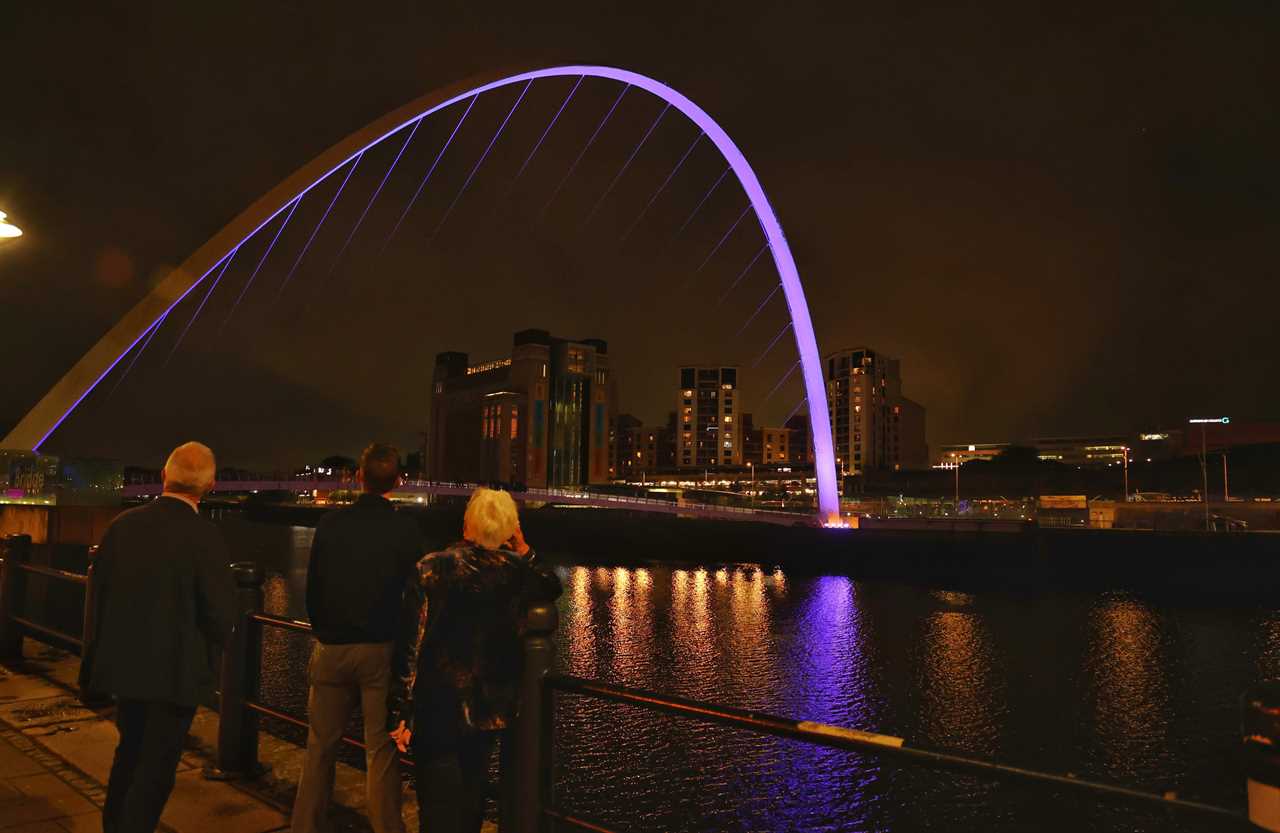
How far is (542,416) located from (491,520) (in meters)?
148

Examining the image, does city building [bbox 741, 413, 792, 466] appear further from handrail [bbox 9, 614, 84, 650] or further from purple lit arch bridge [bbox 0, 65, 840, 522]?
handrail [bbox 9, 614, 84, 650]

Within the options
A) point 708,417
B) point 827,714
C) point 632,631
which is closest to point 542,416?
point 708,417

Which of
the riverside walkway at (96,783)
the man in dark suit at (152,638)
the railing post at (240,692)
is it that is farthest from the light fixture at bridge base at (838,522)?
the man in dark suit at (152,638)

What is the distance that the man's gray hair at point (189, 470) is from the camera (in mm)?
3215

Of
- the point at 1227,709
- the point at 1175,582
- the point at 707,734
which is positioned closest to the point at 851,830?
the point at 707,734

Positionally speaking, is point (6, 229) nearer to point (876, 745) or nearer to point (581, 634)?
point (876, 745)

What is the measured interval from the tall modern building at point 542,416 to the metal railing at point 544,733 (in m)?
143

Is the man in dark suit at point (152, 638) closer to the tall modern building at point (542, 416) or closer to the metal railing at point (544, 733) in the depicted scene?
the metal railing at point (544, 733)

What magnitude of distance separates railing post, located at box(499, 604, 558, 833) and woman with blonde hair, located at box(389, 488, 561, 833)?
54 millimetres

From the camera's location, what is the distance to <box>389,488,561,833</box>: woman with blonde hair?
3.01 m

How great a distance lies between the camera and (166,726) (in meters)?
3.10

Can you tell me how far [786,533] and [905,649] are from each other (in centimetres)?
2230

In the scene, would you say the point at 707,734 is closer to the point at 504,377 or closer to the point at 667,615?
the point at 667,615

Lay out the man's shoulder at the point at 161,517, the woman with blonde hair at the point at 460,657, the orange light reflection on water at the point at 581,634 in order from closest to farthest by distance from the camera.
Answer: the woman with blonde hair at the point at 460,657 < the man's shoulder at the point at 161,517 < the orange light reflection on water at the point at 581,634
